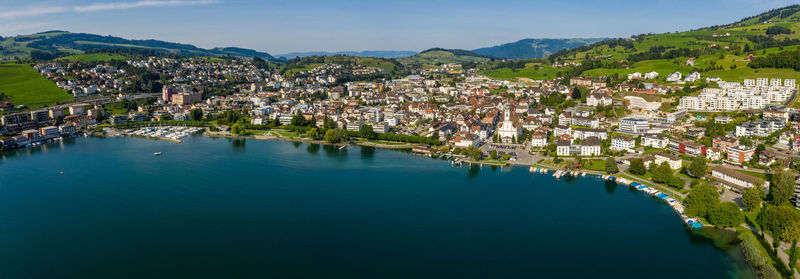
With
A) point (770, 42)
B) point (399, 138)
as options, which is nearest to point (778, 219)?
point (399, 138)

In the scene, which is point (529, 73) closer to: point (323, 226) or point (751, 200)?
point (751, 200)

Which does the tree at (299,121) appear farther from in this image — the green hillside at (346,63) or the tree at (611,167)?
the green hillside at (346,63)

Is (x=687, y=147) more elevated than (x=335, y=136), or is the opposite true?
(x=687, y=147)

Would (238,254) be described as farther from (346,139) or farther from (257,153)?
(346,139)

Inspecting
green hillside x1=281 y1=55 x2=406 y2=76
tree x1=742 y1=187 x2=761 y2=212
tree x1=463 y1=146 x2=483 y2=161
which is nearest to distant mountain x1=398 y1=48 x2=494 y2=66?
green hillside x1=281 y1=55 x2=406 y2=76

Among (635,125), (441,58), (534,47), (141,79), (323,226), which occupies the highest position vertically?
(534,47)

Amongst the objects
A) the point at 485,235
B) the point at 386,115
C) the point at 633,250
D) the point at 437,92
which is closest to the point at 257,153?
the point at 386,115
